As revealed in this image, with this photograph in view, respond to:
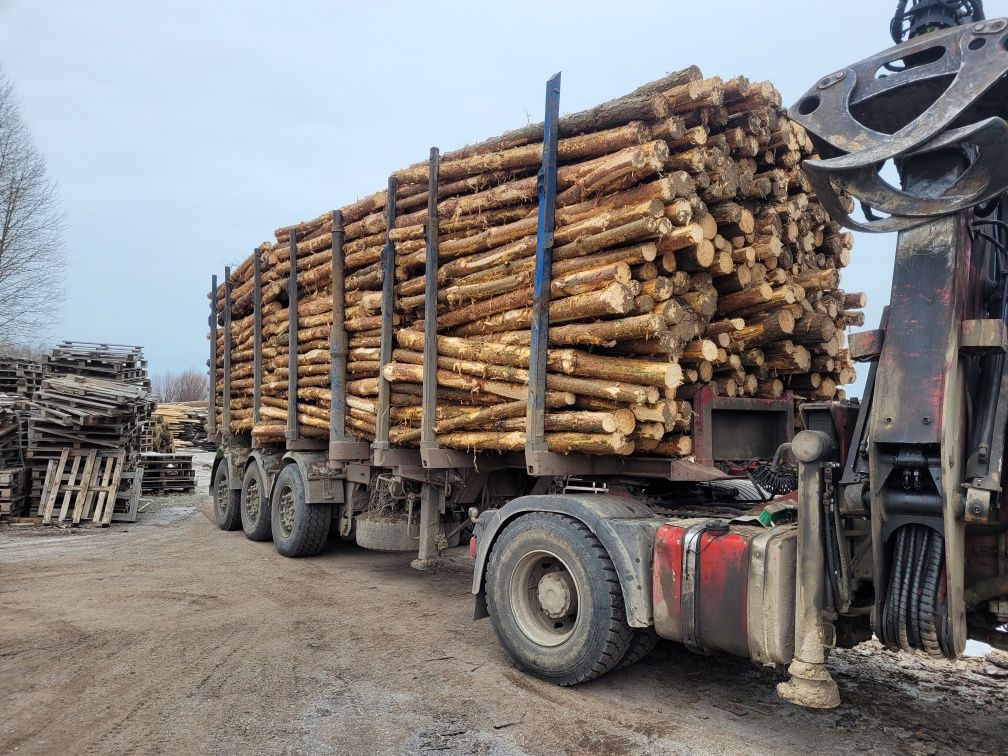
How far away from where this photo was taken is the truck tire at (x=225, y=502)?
12.6 m

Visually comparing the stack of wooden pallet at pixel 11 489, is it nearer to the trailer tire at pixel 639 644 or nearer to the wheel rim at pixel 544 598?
the wheel rim at pixel 544 598

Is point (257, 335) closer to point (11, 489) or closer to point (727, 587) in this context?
point (11, 489)

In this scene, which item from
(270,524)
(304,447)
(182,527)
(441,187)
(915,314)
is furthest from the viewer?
(182,527)

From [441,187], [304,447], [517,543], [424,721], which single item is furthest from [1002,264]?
[304,447]

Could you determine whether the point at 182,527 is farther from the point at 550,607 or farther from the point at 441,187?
the point at 550,607

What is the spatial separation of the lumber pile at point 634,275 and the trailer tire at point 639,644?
125 centimetres

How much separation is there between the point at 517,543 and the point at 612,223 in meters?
2.43

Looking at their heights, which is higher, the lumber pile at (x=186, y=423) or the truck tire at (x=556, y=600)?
the lumber pile at (x=186, y=423)

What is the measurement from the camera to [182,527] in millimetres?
13688

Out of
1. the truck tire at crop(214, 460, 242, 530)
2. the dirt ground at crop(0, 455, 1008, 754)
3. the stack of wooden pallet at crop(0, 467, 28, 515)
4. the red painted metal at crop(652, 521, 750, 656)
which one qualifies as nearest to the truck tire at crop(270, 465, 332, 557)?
the dirt ground at crop(0, 455, 1008, 754)

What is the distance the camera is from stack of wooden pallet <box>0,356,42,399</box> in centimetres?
1906

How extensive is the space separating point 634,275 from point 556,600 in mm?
2391

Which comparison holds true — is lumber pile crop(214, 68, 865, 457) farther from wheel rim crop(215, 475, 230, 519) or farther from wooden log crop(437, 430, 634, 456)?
wheel rim crop(215, 475, 230, 519)

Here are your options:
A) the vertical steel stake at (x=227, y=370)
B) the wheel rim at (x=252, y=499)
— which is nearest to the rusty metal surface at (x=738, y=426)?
the wheel rim at (x=252, y=499)
